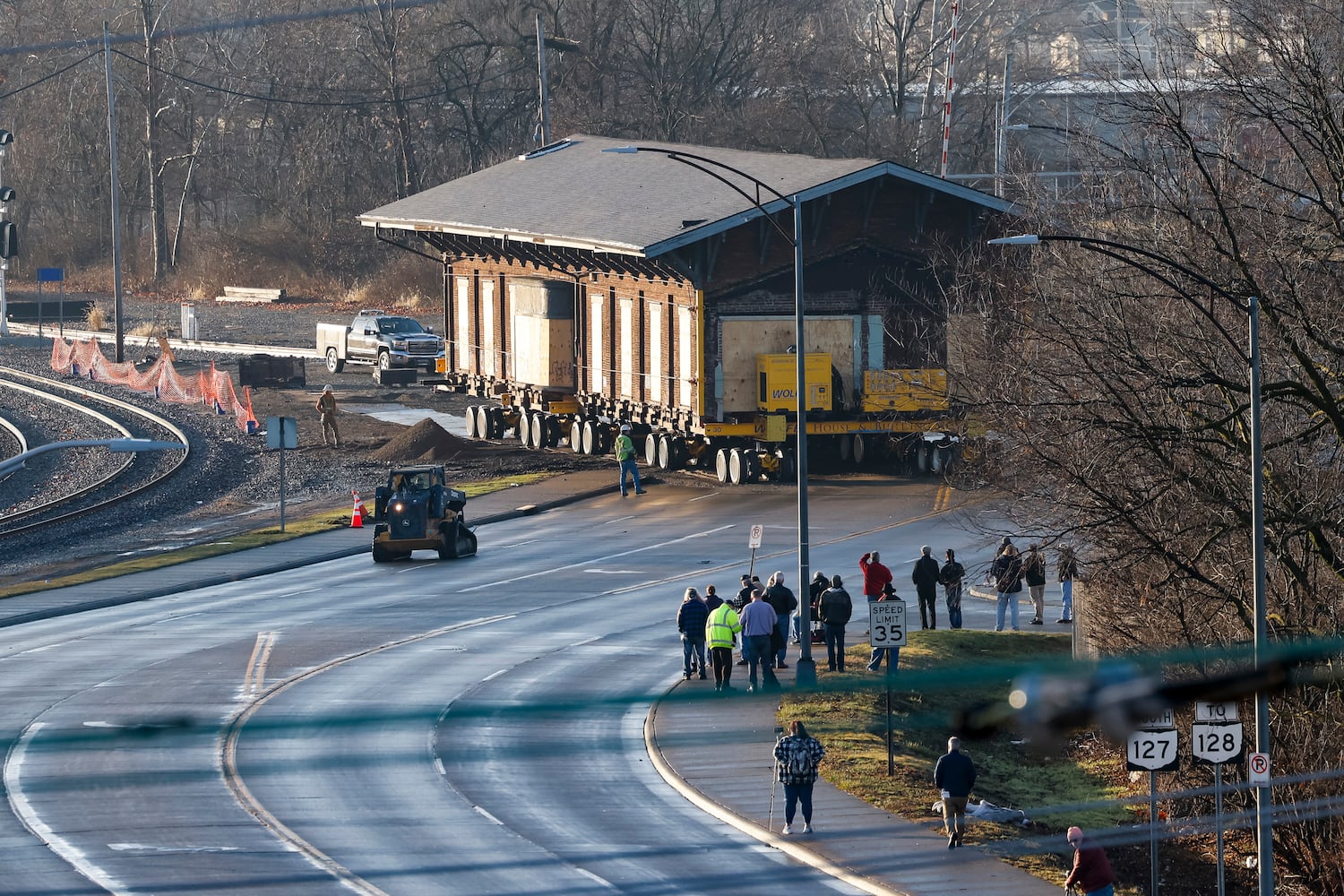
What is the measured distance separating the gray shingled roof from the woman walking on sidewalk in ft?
80.8

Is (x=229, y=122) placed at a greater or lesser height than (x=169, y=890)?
greater

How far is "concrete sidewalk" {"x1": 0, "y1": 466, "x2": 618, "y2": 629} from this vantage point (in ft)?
116

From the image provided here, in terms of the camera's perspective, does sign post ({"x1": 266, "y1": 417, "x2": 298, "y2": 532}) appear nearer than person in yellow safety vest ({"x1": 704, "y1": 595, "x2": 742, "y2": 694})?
No

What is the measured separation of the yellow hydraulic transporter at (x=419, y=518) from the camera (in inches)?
1495

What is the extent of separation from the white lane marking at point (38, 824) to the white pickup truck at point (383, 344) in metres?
40.4

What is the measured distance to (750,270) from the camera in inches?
1795

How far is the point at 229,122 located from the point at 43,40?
1170cm

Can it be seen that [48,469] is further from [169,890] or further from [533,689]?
[169,890]

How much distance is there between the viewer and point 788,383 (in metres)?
44.8

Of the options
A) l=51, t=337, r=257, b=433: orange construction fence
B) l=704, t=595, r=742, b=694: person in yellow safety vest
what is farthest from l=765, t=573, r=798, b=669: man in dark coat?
l=51, t=337, r=257, b=433: orange construction fence

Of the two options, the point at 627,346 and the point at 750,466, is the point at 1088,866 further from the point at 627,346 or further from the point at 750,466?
the point at 627,346

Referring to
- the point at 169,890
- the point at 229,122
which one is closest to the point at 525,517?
the point at 169,890

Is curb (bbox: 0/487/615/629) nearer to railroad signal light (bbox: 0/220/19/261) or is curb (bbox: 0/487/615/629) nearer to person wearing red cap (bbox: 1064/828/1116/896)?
railroad signal light (bbox: 0/220/19/261)

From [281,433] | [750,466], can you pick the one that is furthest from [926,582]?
[281,433]
